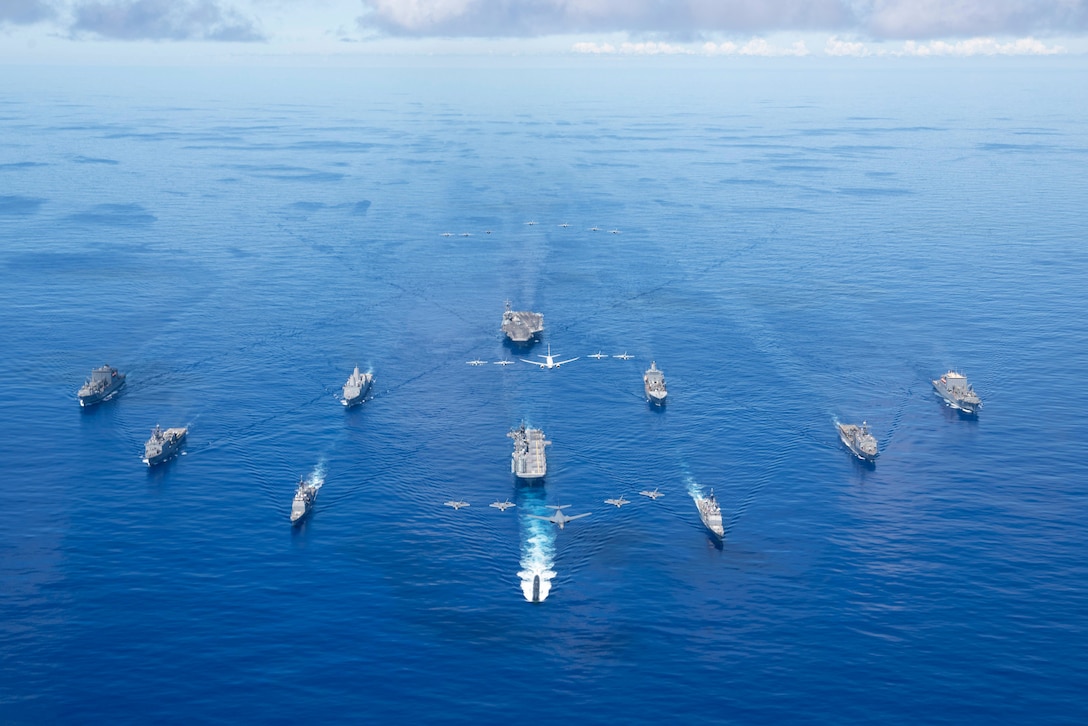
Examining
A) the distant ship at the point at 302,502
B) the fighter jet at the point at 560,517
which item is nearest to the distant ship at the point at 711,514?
the fighter jet at the point at 560,517

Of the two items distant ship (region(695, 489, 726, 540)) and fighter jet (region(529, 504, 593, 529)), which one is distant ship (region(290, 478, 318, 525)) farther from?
distant ship (region(695, 489, 726, 540))

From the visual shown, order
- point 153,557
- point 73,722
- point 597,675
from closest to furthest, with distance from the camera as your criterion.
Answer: point 73,722 < point 597,675 < point 153,557

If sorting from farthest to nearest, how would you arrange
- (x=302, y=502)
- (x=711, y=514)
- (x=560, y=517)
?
(x=302, y=502) < (x=560, y=517) < (x=711, y=514)

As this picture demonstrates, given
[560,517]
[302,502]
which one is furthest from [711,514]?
[302,502]

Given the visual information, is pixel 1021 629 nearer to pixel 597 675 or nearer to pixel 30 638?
pixel 597 675

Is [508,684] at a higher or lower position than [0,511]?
lower

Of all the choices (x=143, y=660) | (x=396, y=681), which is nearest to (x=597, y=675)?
(x=396, y=681)

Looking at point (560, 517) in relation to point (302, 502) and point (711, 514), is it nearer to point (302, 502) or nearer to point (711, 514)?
point (711, 514)

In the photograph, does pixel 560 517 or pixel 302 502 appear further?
pixel 302 502
